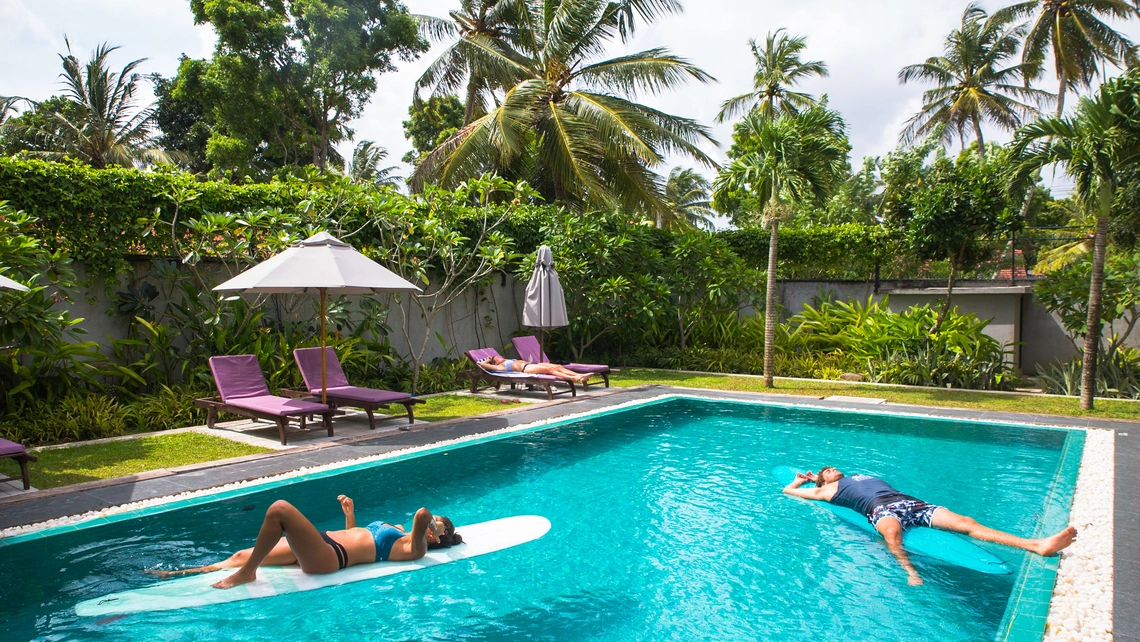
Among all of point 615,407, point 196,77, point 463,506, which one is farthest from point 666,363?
point 196,77

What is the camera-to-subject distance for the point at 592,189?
15664mm

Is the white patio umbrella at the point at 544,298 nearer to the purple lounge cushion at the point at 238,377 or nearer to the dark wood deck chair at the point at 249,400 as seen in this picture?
the dark wood deck chair at the point at 249,400

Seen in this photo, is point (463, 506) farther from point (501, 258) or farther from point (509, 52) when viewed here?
point (509, 52)

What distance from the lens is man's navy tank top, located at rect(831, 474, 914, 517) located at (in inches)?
218

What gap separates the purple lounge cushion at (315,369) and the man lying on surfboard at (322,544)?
4.69 metres

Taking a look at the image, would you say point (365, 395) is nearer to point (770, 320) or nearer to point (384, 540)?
point (384, 540)

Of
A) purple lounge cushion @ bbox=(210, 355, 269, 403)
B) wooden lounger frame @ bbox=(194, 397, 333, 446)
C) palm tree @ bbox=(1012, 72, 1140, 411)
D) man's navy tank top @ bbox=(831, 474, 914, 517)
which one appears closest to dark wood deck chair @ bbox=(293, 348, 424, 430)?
wooden lounger frame @ bbox=(194, 397, 333, 446)

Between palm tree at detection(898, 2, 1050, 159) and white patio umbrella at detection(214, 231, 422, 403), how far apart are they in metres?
23.8

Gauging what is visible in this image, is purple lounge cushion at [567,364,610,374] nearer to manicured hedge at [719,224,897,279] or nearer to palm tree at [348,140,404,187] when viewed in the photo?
manicured hedge at [719,224,897,279]

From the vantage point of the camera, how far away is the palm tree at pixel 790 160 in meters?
11.7

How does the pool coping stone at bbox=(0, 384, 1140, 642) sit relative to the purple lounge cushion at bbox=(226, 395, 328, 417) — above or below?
below

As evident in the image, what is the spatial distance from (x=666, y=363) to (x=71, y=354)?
10773 mm

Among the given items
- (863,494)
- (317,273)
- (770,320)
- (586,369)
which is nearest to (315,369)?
(317,273)

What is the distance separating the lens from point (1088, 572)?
4.38 meters
